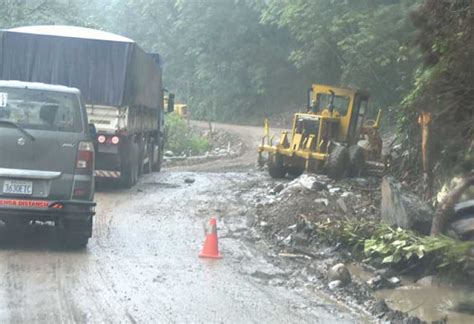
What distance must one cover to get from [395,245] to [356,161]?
32.2 ft

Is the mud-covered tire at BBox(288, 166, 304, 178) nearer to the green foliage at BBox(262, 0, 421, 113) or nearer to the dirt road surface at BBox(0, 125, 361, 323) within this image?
the green foliage at BBox(262, 0, 421, 113)

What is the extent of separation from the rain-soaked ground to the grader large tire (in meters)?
5.44

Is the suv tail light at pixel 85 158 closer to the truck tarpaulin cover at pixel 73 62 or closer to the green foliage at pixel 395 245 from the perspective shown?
the green foliage at pixel 395 245

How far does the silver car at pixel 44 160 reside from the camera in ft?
33.5

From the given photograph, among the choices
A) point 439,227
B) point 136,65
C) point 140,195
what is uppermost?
point 136,65

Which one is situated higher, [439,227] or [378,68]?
[378,68]

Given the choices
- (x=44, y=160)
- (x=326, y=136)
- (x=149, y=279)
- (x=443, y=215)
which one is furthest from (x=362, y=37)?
(x=149, y=279)

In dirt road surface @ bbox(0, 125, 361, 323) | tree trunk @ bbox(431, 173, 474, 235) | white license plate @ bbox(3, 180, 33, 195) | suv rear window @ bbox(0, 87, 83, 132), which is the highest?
suv rear window @ bbox(0, 87, 83, 132)

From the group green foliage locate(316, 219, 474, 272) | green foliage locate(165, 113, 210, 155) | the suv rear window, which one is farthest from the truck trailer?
green foliage locate(165, 113, 210, 155)

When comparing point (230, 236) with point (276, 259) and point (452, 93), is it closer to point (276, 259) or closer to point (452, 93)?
point (276, 259)

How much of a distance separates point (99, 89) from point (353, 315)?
35.7 feet

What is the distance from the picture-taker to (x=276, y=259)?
11.4 metres

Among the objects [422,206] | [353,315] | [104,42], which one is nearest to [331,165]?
[104,42]

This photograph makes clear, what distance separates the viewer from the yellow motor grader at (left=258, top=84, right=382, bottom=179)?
20.8 meters
